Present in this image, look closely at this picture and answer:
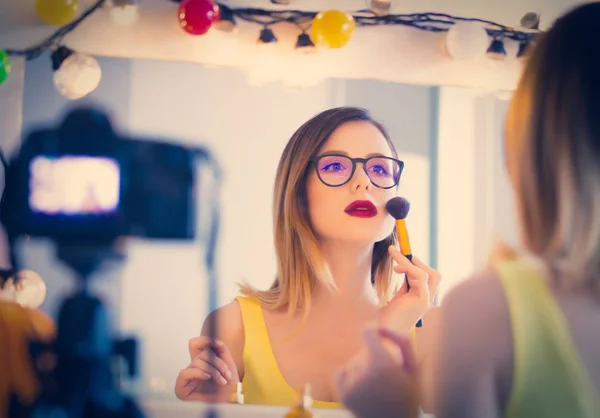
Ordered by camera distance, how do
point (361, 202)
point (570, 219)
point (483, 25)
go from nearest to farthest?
point (570, 219), point (361, 202), point (483, 25)

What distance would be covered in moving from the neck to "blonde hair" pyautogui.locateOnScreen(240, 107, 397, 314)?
0.01 meters

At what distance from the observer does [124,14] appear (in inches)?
40.8

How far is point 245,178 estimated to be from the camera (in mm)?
1025

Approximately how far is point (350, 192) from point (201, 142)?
0.32 metres

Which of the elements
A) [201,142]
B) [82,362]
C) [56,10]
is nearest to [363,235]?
[201,142]

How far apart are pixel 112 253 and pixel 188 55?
1.40 ft

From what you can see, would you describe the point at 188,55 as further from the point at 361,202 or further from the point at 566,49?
the point at 566,49

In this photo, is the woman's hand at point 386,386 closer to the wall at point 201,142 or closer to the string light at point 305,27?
the wall at point 201,142

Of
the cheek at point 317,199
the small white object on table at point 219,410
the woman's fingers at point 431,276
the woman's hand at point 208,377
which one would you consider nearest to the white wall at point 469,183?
the woman's fingers at point 431,276

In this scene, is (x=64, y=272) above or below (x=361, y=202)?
below

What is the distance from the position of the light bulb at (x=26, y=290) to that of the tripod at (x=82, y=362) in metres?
0.05

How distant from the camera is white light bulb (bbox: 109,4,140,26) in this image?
3.39 ft

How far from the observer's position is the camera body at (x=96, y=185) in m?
1.02

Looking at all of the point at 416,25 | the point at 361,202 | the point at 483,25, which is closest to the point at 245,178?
the point at 361,202
